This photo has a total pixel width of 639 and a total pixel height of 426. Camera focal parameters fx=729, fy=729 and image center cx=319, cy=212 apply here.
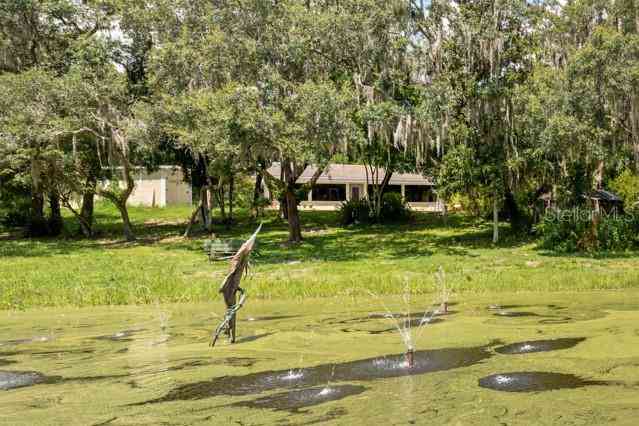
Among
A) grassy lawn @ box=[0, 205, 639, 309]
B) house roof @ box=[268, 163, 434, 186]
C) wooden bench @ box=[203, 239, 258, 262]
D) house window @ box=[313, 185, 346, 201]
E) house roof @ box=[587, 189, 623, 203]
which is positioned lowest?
grassy lawn @ box=[0, 205, 639, 309]

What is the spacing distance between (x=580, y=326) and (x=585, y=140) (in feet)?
53.2

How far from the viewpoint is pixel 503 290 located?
18.7 metres

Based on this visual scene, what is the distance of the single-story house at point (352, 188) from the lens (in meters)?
60.5

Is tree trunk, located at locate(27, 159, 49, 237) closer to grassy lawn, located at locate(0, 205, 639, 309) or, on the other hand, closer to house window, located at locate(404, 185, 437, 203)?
grassy lawn, located at locate(0, 205, 639, 309)

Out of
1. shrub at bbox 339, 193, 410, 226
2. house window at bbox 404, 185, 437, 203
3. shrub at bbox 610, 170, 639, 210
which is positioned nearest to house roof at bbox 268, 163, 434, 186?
house window at bbox 404, 185, 437, 203

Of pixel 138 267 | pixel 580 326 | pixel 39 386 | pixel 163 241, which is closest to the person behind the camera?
pixel 39 386

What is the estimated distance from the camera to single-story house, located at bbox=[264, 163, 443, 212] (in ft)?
198

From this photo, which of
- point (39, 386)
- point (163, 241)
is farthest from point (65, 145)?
point (39, 386)

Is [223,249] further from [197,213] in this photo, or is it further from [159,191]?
[159,191]

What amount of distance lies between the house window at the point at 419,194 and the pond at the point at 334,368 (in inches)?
1913

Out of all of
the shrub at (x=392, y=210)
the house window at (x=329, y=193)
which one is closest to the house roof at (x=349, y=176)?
the house window at (x=329, y=193)

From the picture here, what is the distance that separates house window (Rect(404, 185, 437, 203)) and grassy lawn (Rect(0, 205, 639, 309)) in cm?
2201

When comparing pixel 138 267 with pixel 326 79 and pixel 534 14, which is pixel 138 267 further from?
pixel 534 14

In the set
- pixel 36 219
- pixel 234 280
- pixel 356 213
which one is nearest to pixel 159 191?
pixel 36 219
